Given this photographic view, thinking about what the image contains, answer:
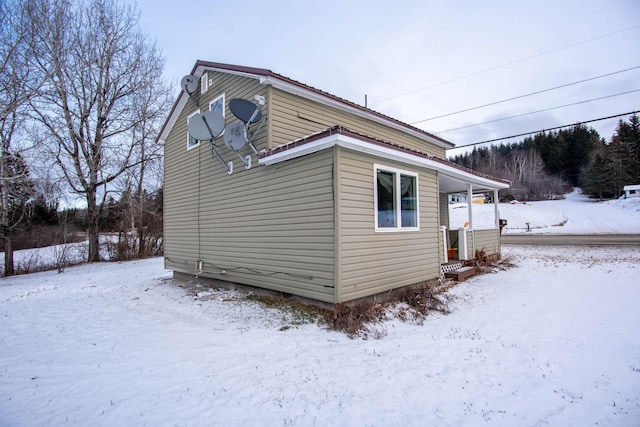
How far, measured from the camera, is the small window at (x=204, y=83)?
9750 mm

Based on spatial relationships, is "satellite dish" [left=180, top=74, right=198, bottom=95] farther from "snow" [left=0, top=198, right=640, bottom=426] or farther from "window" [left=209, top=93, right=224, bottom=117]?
"snow" [left=0, top=198, right=640, bottom=426]

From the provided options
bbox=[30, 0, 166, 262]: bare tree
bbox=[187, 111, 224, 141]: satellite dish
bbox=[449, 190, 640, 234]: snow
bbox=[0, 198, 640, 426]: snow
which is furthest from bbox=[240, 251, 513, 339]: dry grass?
bbox=[449, 190, 640, 234]: snow

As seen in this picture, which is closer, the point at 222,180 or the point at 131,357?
the point at 131,357

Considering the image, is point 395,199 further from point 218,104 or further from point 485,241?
point 485,241

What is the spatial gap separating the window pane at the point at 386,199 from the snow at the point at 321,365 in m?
2.05

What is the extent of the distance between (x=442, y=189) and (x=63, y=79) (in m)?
18.6

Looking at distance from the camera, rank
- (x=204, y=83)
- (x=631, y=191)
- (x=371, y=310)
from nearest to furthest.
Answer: (x=371, y=310), (x=204, y=83), (x=631, y=191)

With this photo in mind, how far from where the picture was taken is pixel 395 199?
7.03 metres

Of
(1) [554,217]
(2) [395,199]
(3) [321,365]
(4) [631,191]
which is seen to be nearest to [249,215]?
(2) [395,199]

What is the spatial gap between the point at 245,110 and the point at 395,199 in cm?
389

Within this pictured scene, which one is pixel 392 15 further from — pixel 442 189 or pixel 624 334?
pixel 624 334

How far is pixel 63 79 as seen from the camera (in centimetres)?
1578

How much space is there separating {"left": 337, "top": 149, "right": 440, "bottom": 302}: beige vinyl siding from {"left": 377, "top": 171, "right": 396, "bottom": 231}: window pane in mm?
227

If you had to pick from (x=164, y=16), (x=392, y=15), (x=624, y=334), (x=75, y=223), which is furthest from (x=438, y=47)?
(x=75, y=223)
